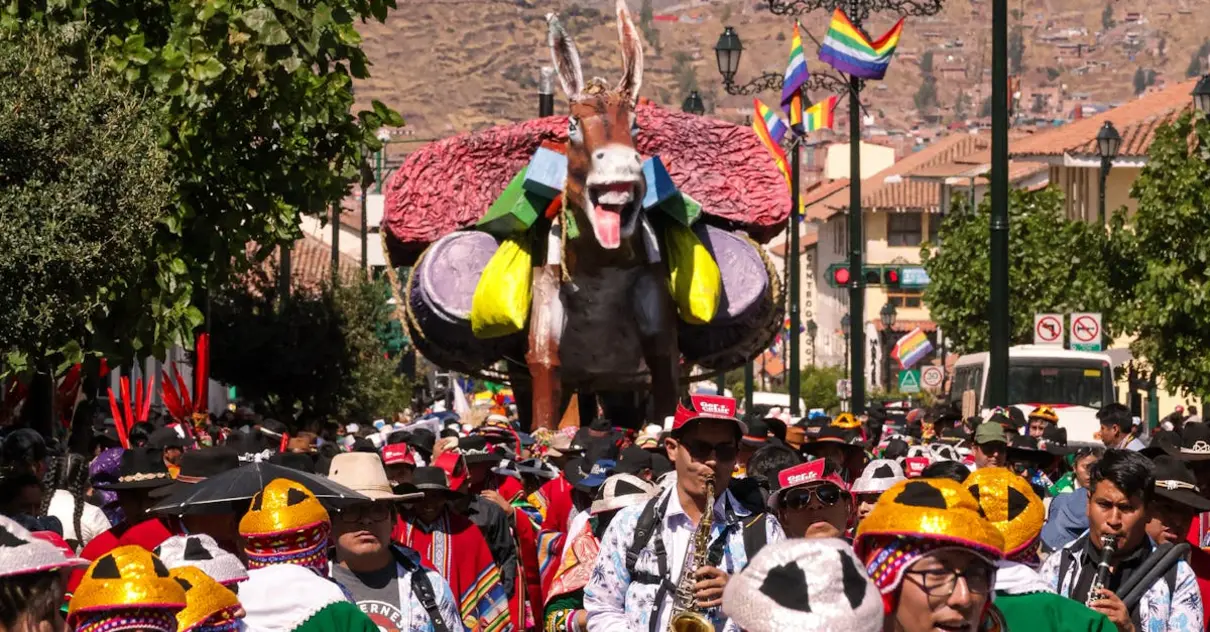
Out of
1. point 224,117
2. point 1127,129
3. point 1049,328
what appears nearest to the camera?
point 224,117

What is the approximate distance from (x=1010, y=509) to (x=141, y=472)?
535cm

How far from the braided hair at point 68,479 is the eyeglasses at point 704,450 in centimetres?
451

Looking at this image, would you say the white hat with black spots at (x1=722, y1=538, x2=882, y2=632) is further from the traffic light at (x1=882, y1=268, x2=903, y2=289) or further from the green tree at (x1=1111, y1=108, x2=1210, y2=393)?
the traffic light at (x1=882, y1=268, x2=903, y2=289)

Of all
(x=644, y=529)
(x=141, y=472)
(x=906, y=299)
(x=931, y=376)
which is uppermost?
(x=644, y=529)

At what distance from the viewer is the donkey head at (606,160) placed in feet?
76.1

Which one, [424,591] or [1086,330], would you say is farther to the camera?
[1086,330]

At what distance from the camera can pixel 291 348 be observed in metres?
38.4

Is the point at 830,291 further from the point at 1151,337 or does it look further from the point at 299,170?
the point at 299,170

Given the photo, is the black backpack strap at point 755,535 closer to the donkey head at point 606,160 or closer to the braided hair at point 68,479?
the braided hair at point 68,479

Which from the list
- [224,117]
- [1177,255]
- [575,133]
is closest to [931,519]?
[224,117]

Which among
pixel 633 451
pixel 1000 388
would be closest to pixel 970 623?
pixel 633 451

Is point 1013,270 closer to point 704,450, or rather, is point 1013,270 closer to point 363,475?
point 363,475

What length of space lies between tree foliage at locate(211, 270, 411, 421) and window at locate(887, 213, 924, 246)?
75.7m

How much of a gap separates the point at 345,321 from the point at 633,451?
28.0 m
